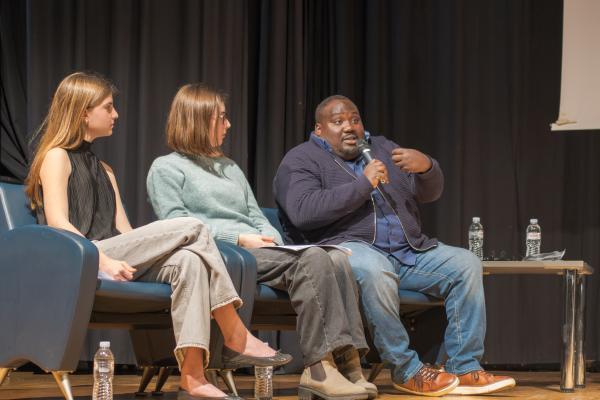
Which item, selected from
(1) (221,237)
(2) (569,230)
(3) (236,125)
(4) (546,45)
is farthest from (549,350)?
(1) (221,237)

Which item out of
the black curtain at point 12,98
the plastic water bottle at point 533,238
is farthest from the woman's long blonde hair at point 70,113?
the plastic water bottle at point 533,238

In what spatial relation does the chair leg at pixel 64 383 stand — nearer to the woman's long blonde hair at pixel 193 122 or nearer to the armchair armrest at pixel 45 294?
the armchair armrest at pixel 45 294

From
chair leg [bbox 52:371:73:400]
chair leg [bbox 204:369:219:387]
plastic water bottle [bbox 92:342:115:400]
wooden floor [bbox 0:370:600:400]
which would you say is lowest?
wooden floor [bbox 0:370:600:400]

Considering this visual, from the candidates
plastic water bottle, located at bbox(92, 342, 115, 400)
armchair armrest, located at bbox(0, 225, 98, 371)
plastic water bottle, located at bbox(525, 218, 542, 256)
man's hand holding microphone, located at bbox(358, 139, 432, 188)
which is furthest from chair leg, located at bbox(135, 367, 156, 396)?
plastic water bottle, located at bbox(525, 218, 542, 256)

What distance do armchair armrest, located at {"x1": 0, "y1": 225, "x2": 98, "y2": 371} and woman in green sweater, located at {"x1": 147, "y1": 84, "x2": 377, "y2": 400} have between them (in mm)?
679

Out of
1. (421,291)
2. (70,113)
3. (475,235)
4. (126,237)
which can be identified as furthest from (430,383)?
(70,113)

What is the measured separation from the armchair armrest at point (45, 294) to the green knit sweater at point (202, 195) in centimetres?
68

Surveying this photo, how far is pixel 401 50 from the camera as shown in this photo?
211 inches

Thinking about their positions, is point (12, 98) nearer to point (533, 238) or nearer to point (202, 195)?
point (202, 195)

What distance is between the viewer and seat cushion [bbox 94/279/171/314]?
2.99m

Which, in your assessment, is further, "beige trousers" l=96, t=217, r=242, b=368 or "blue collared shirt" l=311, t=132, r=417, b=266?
"blue collared shirt" l=311, t=132, r=417, b=266

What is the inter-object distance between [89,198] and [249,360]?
2.58 ft

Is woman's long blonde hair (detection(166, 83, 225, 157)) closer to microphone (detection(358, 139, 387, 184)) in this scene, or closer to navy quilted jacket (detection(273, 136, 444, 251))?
navy quilted jacket (detection(273, 136, 444, 251))

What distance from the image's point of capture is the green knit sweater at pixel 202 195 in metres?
3.62
